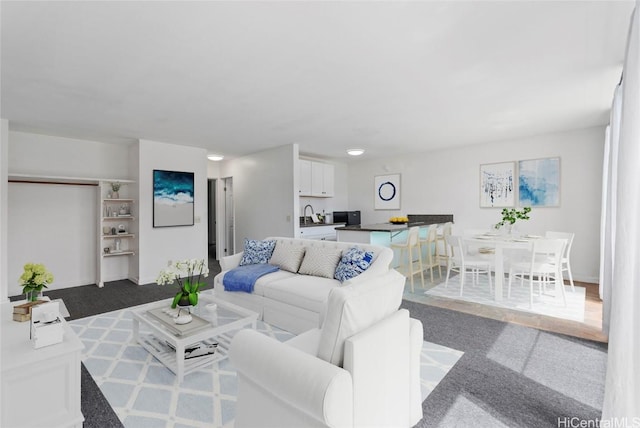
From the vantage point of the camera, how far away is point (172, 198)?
5.57m

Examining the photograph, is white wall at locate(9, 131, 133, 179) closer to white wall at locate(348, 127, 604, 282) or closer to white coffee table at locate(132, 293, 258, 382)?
white coffee table at locate(132, 293, 258, 382)

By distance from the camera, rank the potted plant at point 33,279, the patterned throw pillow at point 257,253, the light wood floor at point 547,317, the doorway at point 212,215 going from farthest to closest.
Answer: the doorway at point 212,215, the patterned throw pillow at point 257,253, the light wood floor at point 547,317, the potted plant at point 33,279

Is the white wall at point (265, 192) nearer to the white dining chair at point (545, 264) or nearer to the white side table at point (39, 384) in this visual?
the white dining chair at point (545, 264)

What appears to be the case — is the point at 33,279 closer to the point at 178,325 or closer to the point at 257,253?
the point at 178,325

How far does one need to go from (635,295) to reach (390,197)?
235 inches

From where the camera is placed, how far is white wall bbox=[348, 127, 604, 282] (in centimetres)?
494

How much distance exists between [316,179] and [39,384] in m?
5.77

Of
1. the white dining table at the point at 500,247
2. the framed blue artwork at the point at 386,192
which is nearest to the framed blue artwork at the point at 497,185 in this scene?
the white dining table at the point at 500,247

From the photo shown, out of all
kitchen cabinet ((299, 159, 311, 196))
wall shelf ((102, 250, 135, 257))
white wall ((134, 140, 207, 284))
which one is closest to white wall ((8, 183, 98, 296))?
wall shelf ((102, 250, 135, 257))

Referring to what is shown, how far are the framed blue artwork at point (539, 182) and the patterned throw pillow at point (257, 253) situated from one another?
4.65 meters

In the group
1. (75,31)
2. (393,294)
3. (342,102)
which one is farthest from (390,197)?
(75,31)

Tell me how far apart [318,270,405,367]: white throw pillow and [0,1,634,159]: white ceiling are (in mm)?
1733

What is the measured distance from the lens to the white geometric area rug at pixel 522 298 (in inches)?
144

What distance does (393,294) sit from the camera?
1.69 meters
